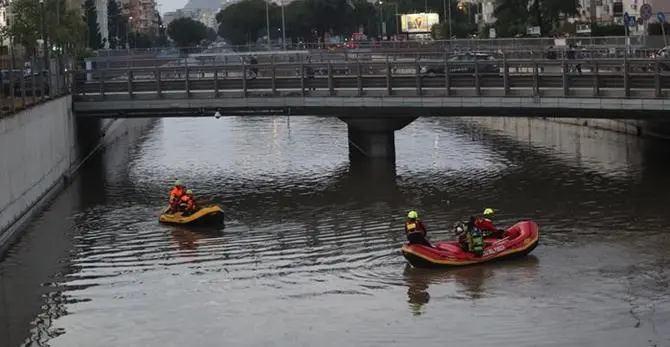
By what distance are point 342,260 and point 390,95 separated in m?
19.4

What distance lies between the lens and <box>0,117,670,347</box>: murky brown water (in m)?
26.0

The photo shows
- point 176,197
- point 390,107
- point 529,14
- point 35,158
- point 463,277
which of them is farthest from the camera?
point 529,14

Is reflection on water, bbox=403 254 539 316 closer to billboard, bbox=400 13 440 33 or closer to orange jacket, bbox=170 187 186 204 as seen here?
orange jacket, bbox=170 187 186 204

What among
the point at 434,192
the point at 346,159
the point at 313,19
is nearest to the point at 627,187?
the point at 434,192

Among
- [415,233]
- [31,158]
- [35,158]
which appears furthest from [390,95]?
[415,233]

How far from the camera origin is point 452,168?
5412cm

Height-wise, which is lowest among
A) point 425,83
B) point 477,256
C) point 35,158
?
point 477,256

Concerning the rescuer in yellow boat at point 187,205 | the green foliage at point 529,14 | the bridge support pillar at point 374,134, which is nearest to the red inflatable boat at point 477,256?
the rescuer in yellow boat at point 187,205

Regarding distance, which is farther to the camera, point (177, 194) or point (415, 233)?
point (177, 194)

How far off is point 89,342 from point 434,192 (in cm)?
2277

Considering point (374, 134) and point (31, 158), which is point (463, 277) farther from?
point (374, 134)

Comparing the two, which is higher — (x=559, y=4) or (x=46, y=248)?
(x=559, y=4)

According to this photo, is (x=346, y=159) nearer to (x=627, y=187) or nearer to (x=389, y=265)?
(x=627, y=187)

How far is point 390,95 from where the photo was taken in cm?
5162
